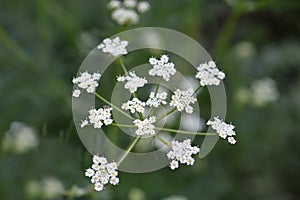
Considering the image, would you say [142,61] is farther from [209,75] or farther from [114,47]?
[209,75]

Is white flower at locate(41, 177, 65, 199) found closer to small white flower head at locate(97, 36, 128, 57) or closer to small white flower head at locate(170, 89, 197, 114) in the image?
small white flower head at locate(97, 36, 128, 57)

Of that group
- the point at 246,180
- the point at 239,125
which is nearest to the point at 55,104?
the point at 239,125

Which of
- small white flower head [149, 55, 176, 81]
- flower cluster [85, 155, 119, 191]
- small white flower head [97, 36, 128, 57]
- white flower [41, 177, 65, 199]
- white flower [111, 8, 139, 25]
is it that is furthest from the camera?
white flower [41, 177, 65, 199]

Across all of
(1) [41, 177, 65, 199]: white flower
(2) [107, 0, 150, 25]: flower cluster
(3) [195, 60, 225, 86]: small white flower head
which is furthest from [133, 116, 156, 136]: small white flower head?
(1) [41, 177, 65, 199]: white flower

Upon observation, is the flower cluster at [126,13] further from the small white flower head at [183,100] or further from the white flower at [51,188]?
the white flower at [51,188]

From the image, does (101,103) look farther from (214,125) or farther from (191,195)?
(191,195)

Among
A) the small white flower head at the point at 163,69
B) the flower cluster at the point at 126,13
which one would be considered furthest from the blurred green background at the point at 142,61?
the small white flower head at the point at 163,69

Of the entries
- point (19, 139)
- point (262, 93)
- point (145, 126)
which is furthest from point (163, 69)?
point (262, 93)
